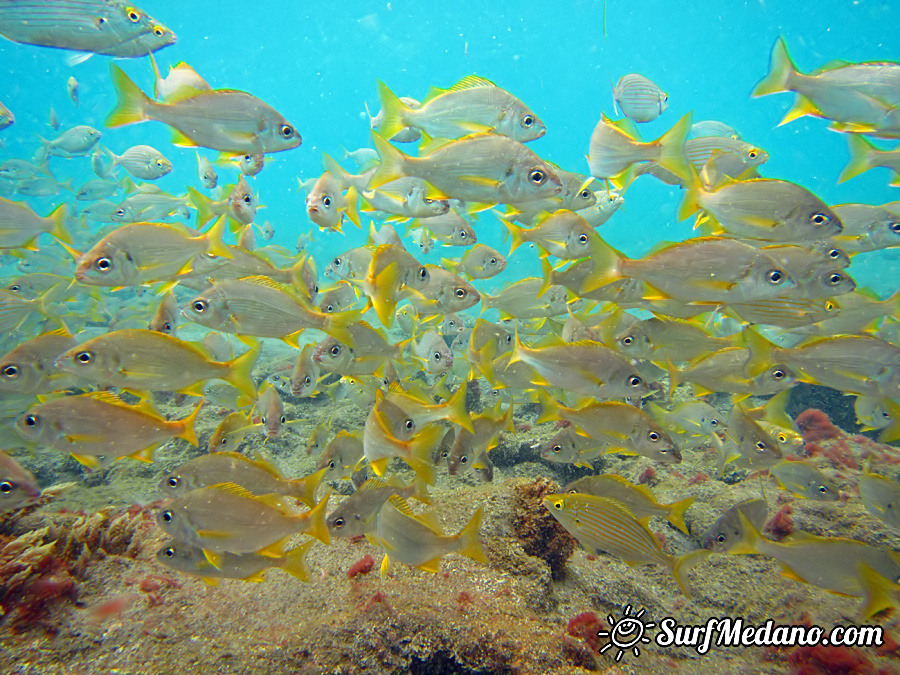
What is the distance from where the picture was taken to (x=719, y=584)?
3717 mm

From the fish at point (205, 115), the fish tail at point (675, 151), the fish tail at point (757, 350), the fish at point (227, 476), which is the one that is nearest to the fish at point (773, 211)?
the fish tail at point (675, 151)

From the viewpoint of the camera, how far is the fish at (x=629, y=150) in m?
3.12

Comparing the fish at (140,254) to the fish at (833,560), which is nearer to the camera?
the fish at (833,560)

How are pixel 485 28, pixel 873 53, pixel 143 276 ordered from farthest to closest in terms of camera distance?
pixel 485 28 → pixel 873 53 → pixel 143 276

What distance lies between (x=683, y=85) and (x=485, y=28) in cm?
4252

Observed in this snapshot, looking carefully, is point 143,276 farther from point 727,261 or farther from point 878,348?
point 878,348

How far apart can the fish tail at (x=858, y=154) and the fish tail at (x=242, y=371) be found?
5587 mm

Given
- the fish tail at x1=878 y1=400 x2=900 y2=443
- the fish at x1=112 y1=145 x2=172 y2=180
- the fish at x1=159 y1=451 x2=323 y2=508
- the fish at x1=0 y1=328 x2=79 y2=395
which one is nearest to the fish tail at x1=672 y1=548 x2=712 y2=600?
the fish tail at x1=878 y1=400 x2=900 y2=443

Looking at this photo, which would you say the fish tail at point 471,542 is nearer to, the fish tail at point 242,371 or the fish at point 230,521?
the fish at point 230,521

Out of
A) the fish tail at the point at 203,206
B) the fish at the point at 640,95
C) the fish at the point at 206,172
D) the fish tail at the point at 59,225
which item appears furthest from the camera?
the fish at the point at 206,172

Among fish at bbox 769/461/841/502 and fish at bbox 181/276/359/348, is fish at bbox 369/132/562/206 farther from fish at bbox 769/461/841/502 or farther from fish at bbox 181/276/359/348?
fish at bbox 769/461/841/502

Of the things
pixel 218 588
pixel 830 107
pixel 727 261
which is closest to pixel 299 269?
pixel 218 588

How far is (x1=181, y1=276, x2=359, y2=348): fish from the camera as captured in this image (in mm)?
2900

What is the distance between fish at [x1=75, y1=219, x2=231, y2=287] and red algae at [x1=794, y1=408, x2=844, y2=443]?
29.5ft
